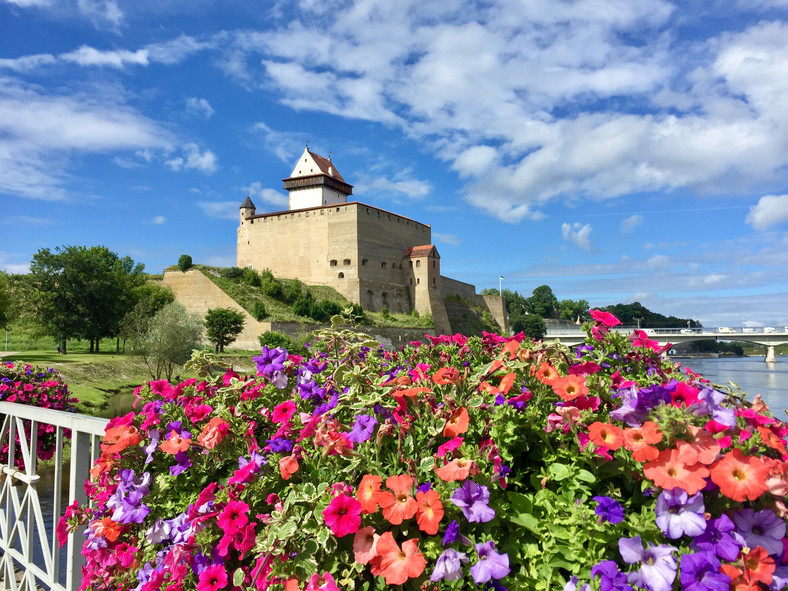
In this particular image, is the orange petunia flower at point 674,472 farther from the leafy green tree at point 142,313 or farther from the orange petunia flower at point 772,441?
the leafy green tree at point 142,313

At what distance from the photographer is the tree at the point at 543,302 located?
4242 inches

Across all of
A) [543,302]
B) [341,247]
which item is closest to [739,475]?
[341,247]

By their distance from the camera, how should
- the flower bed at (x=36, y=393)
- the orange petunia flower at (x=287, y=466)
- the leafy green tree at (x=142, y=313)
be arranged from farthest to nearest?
the leafy green tree at (x=142, y=313) → the flower bed at (x=36, y=393) → the orange petunia flower at (x=287, y=466)

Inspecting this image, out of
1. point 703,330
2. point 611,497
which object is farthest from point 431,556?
point 703,330

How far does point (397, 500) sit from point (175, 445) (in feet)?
3.00

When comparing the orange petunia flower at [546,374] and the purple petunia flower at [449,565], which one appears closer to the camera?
the purple petunia flower at [449,565]

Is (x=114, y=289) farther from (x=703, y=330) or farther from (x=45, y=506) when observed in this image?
(x=703, y=330)

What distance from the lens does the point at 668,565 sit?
117 centimetres

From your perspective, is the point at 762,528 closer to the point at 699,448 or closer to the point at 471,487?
the point at 699,448

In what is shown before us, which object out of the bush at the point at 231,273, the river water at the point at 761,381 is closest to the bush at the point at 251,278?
the bush at the point at 231,273

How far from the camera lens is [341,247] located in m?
47.8

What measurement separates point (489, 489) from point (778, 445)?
0.72m

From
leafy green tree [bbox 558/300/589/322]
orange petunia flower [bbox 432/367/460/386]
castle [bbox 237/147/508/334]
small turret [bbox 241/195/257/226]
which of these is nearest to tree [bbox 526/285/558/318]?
leafy green tree [bbox 558/300/589/322]

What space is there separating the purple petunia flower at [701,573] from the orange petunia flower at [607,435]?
0.26 metres
